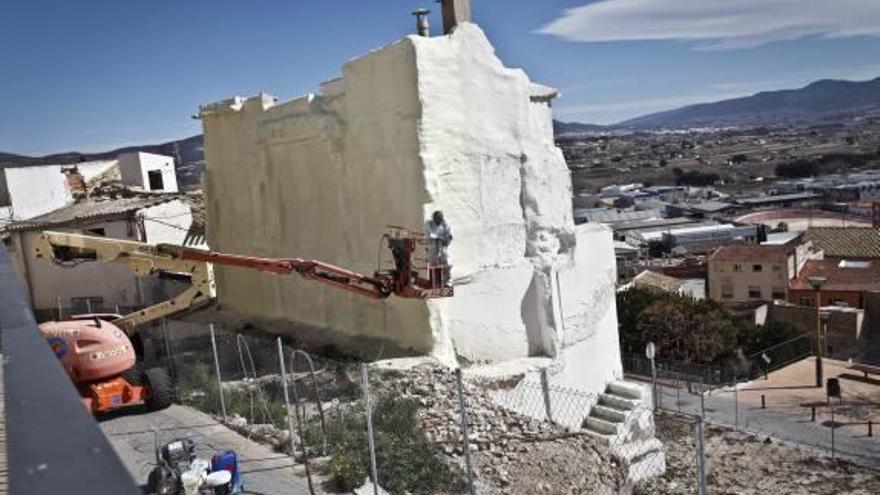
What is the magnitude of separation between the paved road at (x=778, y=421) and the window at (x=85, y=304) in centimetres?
1625

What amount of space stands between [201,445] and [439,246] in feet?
14.7

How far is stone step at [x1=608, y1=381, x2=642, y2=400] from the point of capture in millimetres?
16078

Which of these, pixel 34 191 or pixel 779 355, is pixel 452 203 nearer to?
pixel 34 191

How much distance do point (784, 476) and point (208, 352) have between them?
11924mm

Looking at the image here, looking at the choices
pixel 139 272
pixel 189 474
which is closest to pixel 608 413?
pixel 189 474

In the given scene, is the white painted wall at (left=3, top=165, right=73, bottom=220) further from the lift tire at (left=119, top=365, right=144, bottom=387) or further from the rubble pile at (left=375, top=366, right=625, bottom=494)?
the rubble pile at (left=375, top=366, right=625, bottom=494)

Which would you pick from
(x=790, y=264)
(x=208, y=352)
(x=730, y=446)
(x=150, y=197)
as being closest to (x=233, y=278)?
(x=208, y=352)

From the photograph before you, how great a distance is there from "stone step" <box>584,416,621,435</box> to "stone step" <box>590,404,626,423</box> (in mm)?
140

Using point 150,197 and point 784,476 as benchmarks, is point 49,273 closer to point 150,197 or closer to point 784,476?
point 150,197

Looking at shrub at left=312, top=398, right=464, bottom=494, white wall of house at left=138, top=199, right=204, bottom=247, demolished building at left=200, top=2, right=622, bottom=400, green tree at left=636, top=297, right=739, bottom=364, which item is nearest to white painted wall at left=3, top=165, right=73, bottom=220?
white wall of house at left=138, top=199, right=204, bottom=247

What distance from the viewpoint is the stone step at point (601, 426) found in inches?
576

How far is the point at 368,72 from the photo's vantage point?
1426 cm

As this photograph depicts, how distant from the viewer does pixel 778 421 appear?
22.5 meters

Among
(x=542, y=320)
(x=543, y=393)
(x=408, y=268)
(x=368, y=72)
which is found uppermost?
(x=368, y=72)
